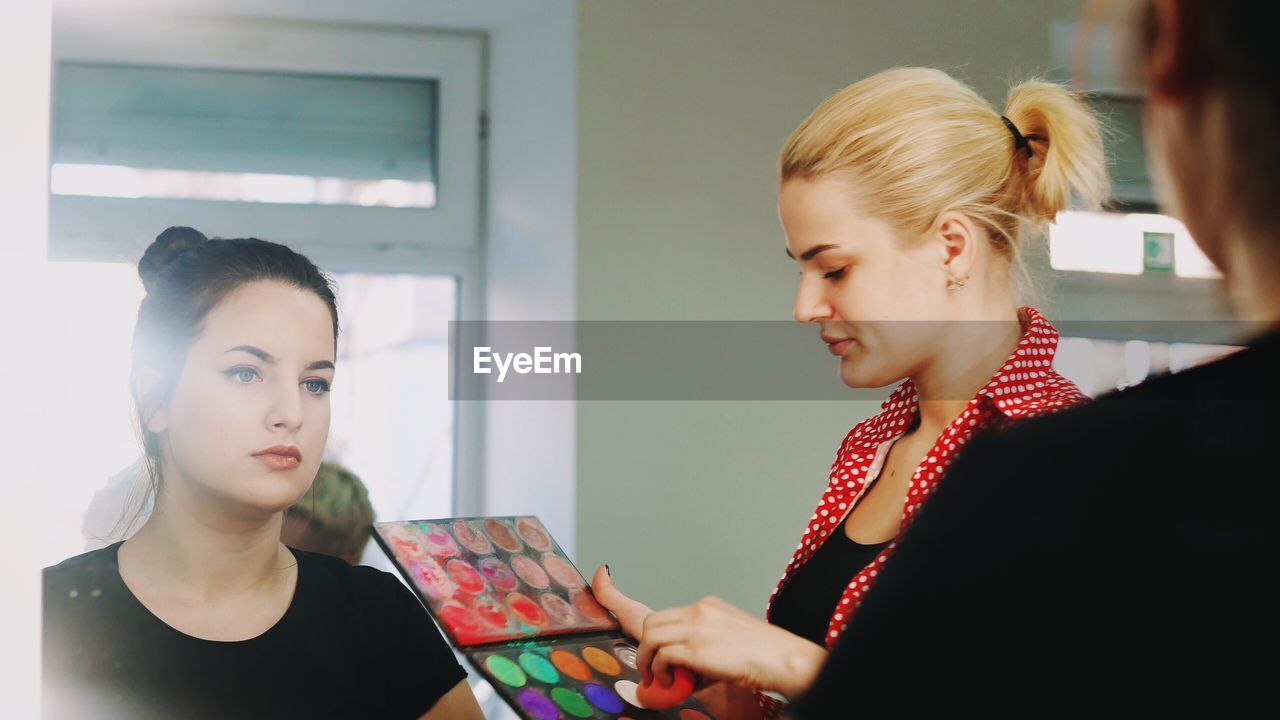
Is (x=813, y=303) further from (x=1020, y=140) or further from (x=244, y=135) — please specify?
(x=244, y=135)

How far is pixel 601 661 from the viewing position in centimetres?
87

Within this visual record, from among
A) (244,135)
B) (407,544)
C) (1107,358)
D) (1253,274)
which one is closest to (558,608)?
(407,544)

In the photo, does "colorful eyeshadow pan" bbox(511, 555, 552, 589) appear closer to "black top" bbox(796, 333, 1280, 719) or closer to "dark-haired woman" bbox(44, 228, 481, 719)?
"dark-haired woman" bbox(44, 228, 481, 719)

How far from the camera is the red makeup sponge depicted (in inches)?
32.2

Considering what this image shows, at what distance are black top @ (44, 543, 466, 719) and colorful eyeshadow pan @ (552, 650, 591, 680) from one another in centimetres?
9

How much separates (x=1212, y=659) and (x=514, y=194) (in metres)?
1.85

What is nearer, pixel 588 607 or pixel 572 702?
pixel 572 702

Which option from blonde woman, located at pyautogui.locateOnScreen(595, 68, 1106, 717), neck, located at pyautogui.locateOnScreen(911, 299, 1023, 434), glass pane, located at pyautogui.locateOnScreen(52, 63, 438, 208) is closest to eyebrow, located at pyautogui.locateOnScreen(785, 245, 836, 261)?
blonde woman, located at pyautogui.locateOnScreen(595, 68, 1106, 717)

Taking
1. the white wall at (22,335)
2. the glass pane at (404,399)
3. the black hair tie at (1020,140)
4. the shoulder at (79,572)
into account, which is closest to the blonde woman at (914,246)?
the black hair tie at (1020,140)

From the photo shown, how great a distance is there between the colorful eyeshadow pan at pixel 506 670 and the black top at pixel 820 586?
0.79ft

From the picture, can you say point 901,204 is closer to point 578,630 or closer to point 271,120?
point 578,630

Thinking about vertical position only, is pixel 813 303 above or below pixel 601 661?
above

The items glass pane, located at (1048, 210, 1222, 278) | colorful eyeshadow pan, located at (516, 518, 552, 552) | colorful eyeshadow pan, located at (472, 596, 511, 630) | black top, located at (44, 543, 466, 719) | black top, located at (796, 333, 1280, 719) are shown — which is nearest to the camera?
black top, located at (796, 333, 1280, 719)

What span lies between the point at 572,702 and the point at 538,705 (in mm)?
31
